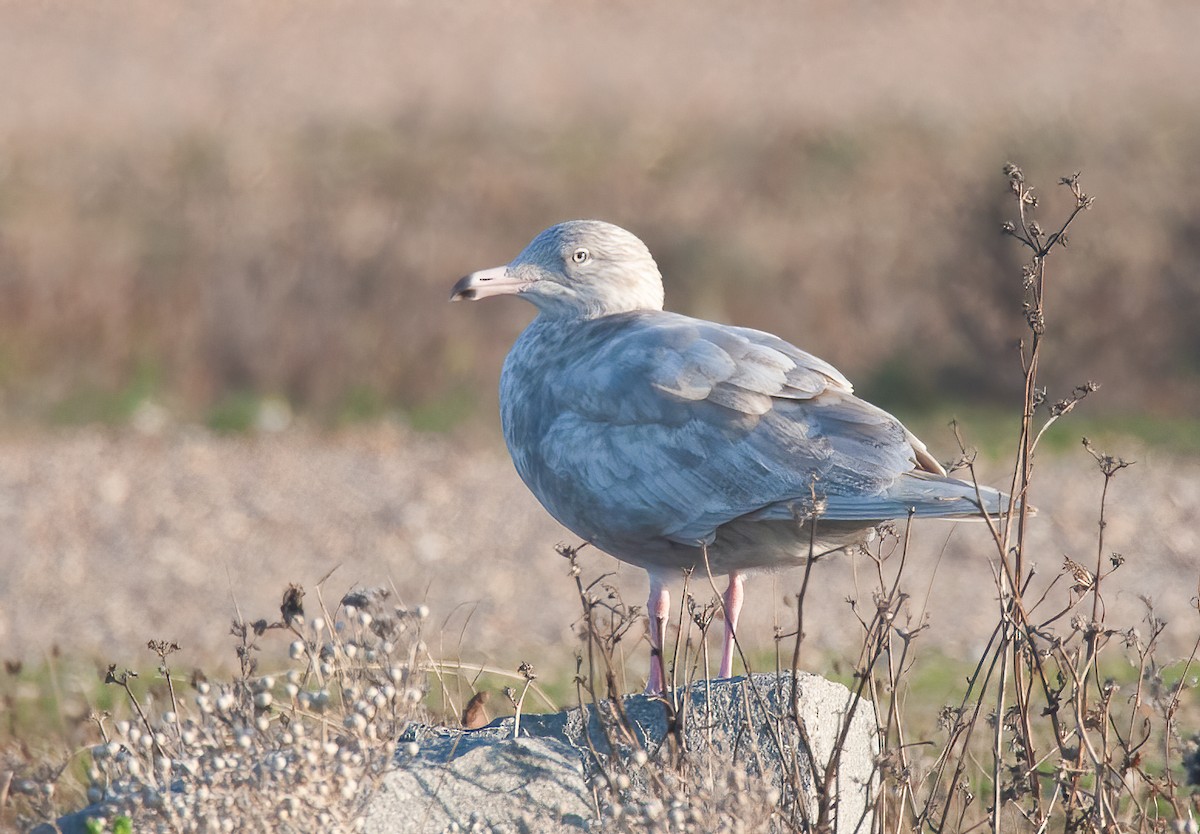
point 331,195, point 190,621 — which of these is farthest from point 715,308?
point 190,621

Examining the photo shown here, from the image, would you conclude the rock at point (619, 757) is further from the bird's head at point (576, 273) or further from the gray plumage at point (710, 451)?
the bird's head at point (576, 273)

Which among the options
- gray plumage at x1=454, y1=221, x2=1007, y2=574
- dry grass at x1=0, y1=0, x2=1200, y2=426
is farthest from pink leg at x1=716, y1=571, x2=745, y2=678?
dry grass at x1=0, y1=0, x2=1200, y2=426

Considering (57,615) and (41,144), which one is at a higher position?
(41,144)

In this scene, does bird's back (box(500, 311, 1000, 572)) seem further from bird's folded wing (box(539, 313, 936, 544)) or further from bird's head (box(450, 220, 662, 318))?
bird's head (box(450, 220, 662, 318))

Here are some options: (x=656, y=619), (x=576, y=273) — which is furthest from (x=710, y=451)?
(x=576, y=273)

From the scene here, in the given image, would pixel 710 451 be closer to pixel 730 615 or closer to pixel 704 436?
pixel 704 436

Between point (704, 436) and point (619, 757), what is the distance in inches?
37.4

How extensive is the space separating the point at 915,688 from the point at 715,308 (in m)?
6.34

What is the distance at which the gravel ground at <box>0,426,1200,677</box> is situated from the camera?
890 cm

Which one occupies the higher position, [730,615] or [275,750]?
[730,615]

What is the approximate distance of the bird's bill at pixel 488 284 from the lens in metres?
4.71

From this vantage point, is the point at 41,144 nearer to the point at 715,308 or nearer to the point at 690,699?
the point at 715,308

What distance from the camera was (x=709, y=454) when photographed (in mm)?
4234

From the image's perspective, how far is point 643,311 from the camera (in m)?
4.79
